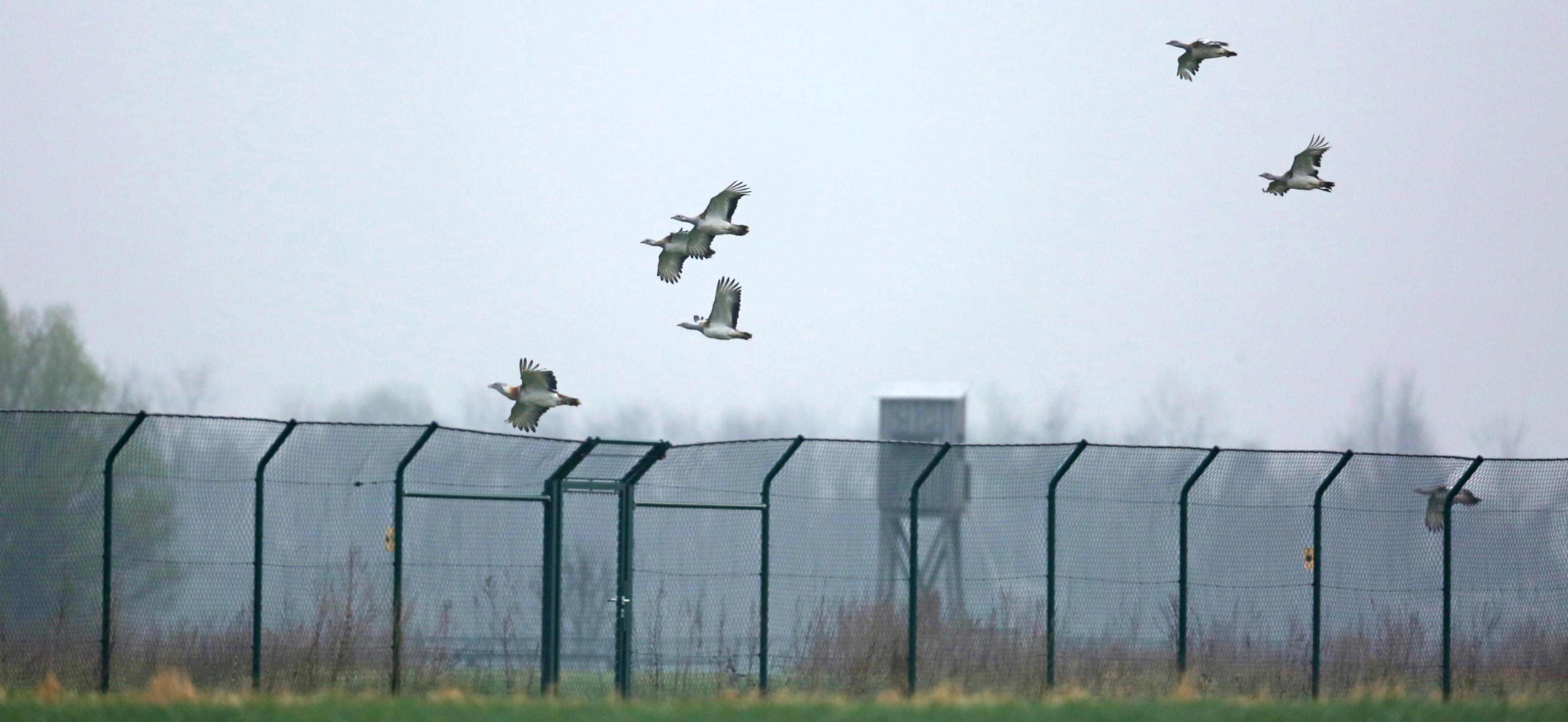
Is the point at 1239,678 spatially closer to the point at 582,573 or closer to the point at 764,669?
the point at 764,669

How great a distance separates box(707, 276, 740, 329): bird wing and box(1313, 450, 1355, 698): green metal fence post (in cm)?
818

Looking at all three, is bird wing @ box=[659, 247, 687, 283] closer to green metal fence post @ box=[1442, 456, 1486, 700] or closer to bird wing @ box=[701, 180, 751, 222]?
bird wing @ box=[701, 180, 751, 222]

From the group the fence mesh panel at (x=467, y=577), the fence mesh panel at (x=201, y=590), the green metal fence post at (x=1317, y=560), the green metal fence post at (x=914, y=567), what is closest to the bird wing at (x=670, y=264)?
the fence mesh panel at (x=467, y=577)

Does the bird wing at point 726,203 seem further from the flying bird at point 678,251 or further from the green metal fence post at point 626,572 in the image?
the green metal fence post at point 626,572

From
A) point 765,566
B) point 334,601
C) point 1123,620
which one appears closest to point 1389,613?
point 1123,620

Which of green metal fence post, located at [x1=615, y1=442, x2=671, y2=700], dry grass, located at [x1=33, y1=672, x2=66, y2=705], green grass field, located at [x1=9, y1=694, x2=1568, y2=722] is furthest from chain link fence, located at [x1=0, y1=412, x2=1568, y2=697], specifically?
green grass field, located at [x1=9, y1=694, x2=1568, y2=722]

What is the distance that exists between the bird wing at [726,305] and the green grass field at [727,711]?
29.8ft

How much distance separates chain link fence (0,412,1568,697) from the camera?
15.0 metres

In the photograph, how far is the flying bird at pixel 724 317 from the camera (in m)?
22.3

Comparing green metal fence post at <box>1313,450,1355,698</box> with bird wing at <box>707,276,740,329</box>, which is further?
bird wing at <box>707,276,740,329</box>

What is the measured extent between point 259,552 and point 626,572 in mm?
3125

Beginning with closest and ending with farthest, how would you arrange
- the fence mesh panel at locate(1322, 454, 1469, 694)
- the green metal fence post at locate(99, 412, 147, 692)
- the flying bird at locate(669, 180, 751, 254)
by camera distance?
1. the green metal fence post at locate(99, 412, 147, 692)
2. the fence mesh panel at locate(1322, 454, 1469, 694)
3. the flying bird at locate(669, 180, 751, 254)

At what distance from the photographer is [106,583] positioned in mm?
13969

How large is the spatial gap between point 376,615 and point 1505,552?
12.2 meters
